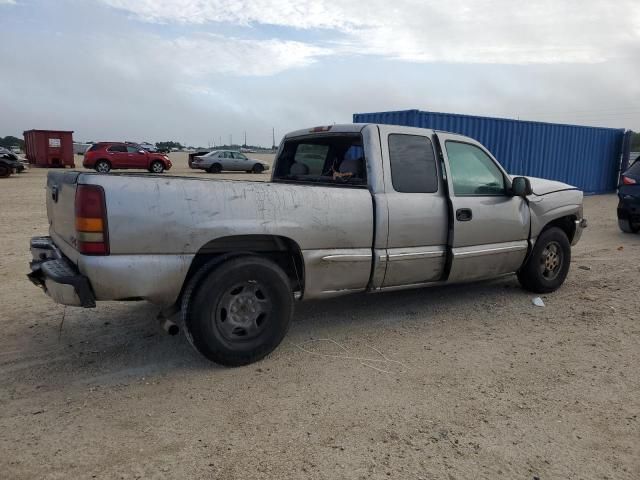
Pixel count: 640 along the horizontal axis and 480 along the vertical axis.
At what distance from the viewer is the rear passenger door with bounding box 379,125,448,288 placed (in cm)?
442

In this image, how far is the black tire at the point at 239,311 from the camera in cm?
357

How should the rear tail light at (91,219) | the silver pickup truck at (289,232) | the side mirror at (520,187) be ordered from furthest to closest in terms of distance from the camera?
the side mirror at (520,187)
the silver pickup truck at (289,232)
the rear tail light at (91,219)

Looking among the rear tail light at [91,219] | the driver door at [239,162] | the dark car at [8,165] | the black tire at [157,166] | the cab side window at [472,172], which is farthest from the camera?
the driver door at [239,162]

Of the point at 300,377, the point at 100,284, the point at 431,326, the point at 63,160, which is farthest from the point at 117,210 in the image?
the point at 63,160

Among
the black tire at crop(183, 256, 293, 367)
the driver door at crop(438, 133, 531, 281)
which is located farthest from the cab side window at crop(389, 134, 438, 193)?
the black tire at crop(183, 256, 293, 367)

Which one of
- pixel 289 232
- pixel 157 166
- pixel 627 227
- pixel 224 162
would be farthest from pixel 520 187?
pixel 224 162

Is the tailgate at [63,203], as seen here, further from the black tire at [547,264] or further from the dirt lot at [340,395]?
the black tire at [547,264]

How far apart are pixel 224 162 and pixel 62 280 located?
2839 centimetres

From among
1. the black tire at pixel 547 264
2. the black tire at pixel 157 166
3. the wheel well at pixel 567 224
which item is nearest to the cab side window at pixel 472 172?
the black tire at pixel 547 264

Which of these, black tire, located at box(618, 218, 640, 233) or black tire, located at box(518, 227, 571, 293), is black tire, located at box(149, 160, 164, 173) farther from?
black tire, located at box(518, 227, 571, 293)

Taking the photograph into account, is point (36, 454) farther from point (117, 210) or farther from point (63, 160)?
point (63, 160)

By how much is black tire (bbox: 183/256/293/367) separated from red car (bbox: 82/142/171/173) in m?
25.2

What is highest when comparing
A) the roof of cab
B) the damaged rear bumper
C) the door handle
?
the roof of cab

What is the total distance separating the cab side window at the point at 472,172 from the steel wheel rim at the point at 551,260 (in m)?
1.06
